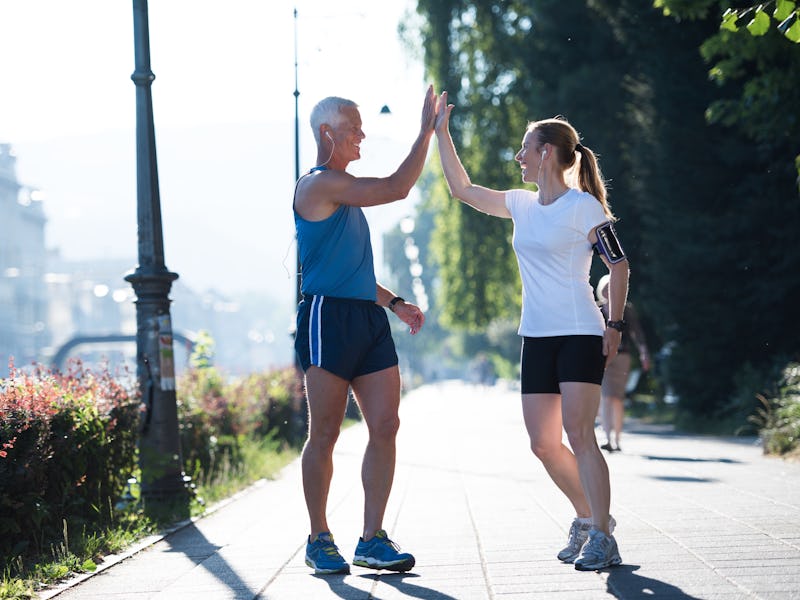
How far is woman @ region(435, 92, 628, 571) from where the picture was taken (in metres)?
5.70

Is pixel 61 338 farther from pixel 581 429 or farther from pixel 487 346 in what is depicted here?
pixel 581 429

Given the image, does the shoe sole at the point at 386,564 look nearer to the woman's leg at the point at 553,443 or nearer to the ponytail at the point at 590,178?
the woman's leg at the point at 553,443

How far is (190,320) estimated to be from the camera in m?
167

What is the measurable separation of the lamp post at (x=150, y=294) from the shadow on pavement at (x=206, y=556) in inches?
43.0

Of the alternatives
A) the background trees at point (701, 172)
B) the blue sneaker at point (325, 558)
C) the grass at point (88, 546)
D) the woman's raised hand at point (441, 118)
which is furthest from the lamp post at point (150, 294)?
the background trees at point (701, 172)

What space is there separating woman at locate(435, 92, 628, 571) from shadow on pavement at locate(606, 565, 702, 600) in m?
0.18

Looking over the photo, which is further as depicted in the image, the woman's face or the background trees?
the background trees

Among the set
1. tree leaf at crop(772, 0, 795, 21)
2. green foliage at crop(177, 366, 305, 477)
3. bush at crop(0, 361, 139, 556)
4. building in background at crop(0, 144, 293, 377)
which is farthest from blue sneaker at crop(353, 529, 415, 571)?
building in background at crop(0, 144, 293, 377)

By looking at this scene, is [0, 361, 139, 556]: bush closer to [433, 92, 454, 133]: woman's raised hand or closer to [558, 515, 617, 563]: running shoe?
[433, 92, 454, 133]: woman's raised hand

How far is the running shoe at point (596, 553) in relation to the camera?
569 cm

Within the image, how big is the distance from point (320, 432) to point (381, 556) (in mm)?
667

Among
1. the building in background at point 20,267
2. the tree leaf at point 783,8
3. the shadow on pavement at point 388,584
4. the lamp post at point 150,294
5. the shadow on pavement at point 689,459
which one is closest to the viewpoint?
the shadow on pavement at point 388,584

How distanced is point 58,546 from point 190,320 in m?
162

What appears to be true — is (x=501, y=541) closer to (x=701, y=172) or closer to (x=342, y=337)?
(x=342, y=337)
